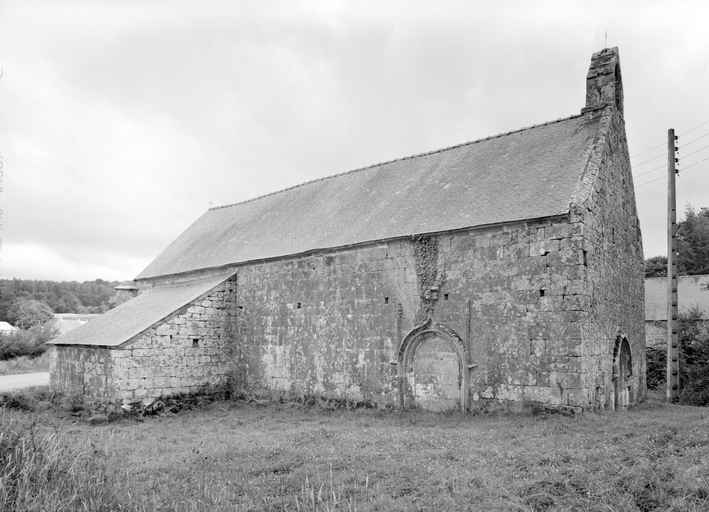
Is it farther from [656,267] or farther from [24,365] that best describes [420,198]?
[656,267]

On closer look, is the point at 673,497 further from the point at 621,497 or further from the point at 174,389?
the point at 174,389

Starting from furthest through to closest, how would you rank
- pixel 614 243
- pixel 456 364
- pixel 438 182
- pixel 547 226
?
pixel 438 182 → pixel 614 243 → pixel 456 364 → pixel 547 226

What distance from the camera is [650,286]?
28797 millimetres

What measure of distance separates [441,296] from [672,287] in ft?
29.3

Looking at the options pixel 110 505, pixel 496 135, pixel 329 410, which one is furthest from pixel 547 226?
pixel 110 505

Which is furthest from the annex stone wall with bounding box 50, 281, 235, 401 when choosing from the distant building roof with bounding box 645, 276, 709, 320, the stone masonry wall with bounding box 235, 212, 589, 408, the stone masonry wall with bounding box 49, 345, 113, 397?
A: the distant building roof with bounding box 645, 276, 709, 320

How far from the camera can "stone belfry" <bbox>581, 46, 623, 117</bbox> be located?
48.3 ft

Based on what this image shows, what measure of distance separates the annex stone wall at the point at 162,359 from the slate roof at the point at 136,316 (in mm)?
202

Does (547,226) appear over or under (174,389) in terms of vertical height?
over

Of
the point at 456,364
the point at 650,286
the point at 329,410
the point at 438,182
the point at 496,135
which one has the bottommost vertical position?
the point at 329,410

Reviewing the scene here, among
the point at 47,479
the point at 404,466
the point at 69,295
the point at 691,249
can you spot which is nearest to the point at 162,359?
the point at 47,479

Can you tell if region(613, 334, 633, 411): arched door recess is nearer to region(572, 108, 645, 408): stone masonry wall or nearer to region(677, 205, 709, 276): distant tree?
region(572, 108, 645, 408): stone masonry wall

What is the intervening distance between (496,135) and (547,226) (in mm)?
5695

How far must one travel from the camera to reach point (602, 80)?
1490 cm
